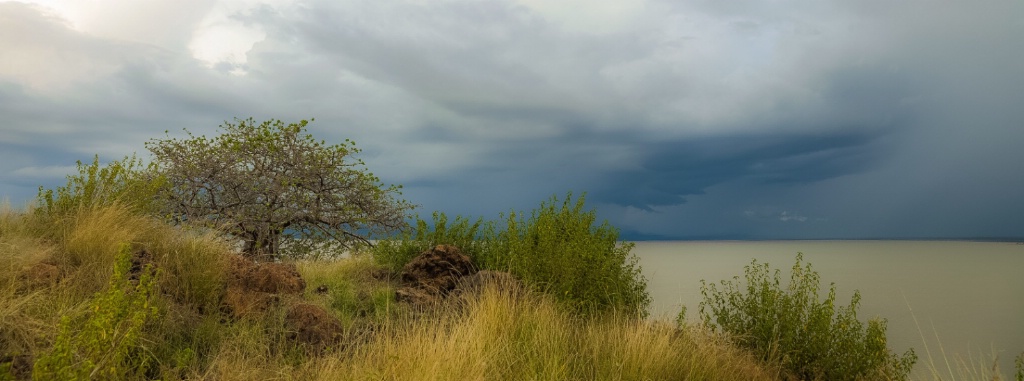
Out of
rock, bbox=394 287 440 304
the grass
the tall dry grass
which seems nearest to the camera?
the tall dry grass

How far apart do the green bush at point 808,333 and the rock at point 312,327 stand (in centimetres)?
565

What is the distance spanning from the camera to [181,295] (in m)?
8.20

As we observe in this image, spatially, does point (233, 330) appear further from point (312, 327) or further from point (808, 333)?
point (808, 333)

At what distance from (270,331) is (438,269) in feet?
15.0

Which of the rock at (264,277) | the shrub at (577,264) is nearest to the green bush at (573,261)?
the shrub at (577,264)

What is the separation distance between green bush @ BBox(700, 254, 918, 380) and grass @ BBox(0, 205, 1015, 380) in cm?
42

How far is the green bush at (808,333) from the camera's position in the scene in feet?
29.1

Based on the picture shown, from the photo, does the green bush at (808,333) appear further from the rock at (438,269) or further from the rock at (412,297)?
the rock at (438,269)

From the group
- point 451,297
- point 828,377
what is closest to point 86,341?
point 451,297

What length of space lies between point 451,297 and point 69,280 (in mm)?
5041

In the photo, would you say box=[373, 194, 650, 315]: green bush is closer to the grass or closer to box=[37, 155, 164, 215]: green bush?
the grass

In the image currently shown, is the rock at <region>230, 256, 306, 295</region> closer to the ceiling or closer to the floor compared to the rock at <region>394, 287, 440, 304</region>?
closer to the ceiling

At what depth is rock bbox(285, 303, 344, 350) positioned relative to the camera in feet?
23.6

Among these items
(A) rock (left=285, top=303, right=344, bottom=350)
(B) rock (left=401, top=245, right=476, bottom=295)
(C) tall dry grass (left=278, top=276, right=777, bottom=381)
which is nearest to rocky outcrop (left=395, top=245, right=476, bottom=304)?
(B) rock (left=401, top=245, right=476, bottom=295)
